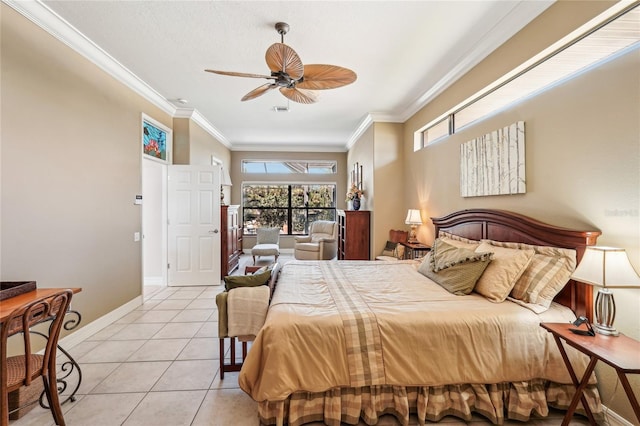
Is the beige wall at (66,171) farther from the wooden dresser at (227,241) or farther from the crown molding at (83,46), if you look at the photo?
the wooden dresser at (227,241)

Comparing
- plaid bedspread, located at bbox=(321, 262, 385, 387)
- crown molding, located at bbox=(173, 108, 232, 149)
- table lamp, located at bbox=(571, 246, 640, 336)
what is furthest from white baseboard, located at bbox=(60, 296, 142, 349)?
table lamp, located at bbox=(571, 246, 640, 336)

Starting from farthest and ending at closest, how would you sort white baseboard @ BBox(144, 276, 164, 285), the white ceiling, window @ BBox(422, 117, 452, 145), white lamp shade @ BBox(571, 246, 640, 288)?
white baseboard @ BBox(144, 276, 164, 285) < window @ BBox(422, 117, 452, 145) < the white ceiling < white lamp shade @ BBox(571, 246, 640, 288)

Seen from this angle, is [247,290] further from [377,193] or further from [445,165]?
[377,193]

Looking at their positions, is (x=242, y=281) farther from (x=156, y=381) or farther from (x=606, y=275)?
(x=606, y=275)

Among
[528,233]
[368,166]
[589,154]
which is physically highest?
[368,166]

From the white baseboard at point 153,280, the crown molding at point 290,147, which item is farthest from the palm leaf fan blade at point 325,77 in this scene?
the crown molding at point 290,147

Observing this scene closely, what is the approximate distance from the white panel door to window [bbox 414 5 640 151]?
4001 millimetres

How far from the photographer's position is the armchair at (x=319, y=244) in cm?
614

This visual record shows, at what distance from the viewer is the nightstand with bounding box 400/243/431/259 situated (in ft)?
12.8

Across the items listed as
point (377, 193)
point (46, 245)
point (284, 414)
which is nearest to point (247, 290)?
point (284, 414)

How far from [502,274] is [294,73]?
2.31 meters

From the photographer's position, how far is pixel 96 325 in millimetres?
3012

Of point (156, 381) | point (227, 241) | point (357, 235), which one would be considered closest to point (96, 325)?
point (156, 381)

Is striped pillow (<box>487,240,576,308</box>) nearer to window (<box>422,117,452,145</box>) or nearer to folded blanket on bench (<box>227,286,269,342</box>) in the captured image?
folded blanket on bench (<box>227,286,269,342</box>)
